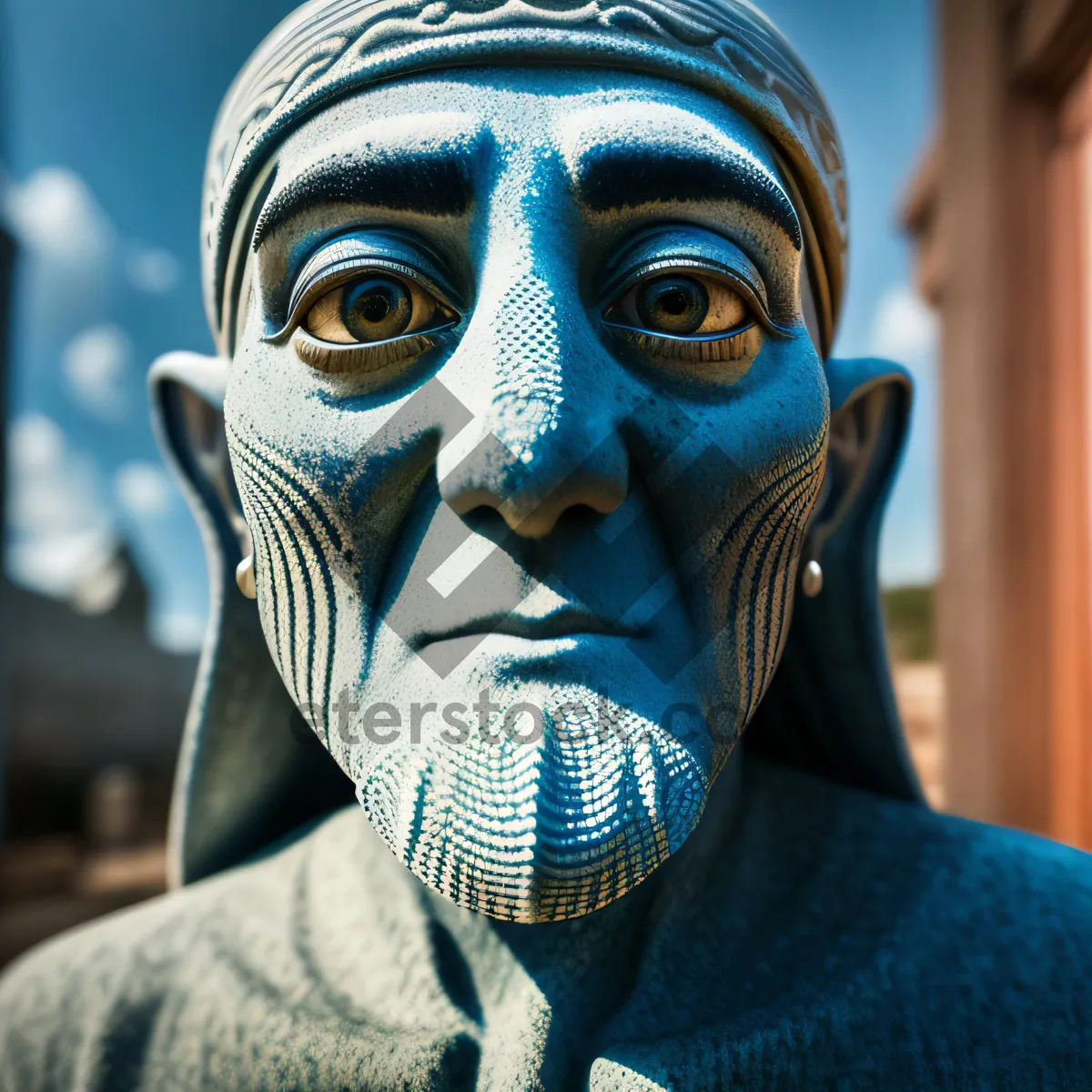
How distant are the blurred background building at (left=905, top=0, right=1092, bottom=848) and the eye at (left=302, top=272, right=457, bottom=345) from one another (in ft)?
9.18

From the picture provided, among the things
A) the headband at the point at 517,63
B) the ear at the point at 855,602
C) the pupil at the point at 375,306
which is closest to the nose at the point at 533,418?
the pupil at the point at 375,306

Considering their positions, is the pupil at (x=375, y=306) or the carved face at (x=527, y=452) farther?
the pupil at (x=375, y=306)

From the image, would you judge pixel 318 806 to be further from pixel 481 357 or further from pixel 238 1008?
pixel 481 357

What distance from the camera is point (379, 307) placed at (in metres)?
0.95

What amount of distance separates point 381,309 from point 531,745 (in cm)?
46

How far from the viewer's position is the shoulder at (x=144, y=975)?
1.18 metres

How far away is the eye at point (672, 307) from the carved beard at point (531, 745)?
0.55ft

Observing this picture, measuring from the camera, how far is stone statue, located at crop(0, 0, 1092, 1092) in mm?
852

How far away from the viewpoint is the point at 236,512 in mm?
1244

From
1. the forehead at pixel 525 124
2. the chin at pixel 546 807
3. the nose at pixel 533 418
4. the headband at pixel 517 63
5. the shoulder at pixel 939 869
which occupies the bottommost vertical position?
the shoulder at pixel 939 869

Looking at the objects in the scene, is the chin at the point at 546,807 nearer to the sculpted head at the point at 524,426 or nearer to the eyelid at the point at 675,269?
the sculpted head at the point at 524,426

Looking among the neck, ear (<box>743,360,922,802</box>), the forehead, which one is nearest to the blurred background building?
ear (<box>743,360,922,802</box>)

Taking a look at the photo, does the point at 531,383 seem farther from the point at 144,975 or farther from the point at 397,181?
the point at 144,975

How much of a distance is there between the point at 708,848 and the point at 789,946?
0.14 metres
